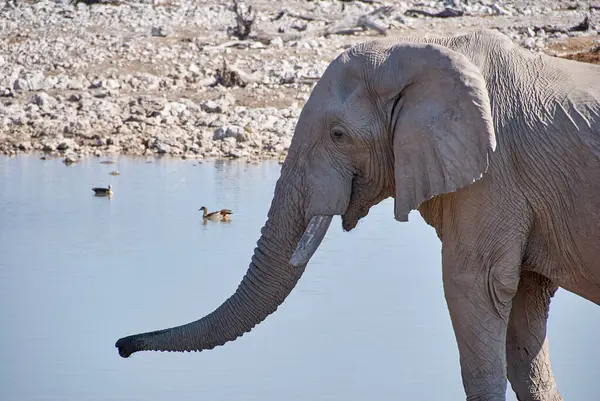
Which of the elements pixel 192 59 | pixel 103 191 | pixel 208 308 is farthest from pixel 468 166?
pixel 192 59

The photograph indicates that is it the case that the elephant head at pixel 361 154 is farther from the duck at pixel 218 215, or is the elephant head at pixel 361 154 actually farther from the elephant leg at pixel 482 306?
the duck at pixel 218 215

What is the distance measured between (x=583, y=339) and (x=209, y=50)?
12.0 meters

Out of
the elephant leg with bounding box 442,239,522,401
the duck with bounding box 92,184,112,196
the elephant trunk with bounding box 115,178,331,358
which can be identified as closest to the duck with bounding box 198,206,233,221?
the duck with bounding box 92,184,112,196

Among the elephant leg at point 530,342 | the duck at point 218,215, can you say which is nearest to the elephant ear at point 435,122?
the elephant leg at point 530,342

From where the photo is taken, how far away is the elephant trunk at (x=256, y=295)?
17.8 feet

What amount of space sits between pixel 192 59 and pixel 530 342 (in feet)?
43.1

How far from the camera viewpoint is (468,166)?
5.07 m

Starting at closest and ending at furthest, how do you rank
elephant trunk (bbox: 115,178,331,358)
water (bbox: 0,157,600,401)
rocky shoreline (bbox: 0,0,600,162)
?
elephant trunk (bbox: 115,178,331,358) < water (bbox: 0,157,600,401) < rocky shoreline (bbox: 0,0,600,162)

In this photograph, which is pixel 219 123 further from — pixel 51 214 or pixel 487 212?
pixel 487 212

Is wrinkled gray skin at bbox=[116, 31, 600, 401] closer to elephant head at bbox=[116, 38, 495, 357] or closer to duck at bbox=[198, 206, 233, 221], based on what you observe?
elephant head at bbox=[116, 38, 495, 357]

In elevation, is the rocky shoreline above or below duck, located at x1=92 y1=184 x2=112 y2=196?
below

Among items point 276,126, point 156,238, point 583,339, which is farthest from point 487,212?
point 276,126

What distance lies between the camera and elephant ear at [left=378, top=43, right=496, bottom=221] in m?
5.06

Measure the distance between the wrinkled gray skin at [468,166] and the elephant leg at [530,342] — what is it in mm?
423
